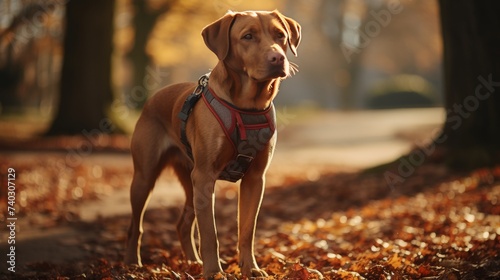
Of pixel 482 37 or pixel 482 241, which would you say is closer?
pixel 482 241

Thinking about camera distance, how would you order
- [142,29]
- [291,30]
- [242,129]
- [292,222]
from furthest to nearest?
[142,29]
[292,222]
[291,30]
[242,129]

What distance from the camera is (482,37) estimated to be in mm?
8344

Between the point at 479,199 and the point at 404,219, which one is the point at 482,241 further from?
the point at 479,199

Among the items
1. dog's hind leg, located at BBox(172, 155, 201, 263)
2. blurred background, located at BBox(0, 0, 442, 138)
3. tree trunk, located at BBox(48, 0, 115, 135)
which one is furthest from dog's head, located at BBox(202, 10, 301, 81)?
tree trunk, located at BBox(48, 0, 115, 135)

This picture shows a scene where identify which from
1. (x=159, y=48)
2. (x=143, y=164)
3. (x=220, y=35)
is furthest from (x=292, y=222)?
(x=159, y=48)

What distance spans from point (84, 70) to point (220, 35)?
1337 centimetres

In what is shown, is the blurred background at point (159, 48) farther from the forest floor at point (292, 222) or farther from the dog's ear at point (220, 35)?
the dog's ear at point (220, 35)

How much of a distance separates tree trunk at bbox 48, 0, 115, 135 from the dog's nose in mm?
13249

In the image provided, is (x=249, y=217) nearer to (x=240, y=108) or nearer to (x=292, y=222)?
(x=240, y=108)

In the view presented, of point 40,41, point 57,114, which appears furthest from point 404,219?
point 40,41

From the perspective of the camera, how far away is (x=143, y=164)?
484cm

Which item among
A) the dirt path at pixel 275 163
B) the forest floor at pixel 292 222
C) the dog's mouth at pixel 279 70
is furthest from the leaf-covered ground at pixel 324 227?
the dog's mouth at pixel 279 70

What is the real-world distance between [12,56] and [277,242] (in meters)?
31.7

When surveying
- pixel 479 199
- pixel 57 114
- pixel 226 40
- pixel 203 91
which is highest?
pixel 226 40
